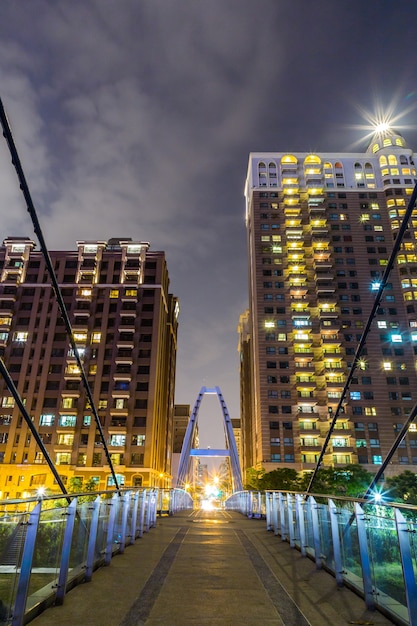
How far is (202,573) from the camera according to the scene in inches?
277

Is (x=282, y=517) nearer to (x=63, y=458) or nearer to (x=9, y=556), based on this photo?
(x=9, y=556)

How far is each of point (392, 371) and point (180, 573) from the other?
67860 mm

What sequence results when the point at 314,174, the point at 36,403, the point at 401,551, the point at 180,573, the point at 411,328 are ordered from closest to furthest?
the point at 401,551 → the point at 180,573 → the point at 36,403 → the point at 411,328 → the point at 314,174

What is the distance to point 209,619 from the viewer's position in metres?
4.83

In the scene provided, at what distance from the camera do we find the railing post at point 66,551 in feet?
17.4

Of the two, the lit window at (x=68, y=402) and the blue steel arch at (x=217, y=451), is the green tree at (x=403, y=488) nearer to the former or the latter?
the blue steel arch at (x=217, y=451)

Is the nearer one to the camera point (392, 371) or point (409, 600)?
point (409, 600)

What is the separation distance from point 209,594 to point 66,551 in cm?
200

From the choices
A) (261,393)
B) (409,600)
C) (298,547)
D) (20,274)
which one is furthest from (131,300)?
(409,600)

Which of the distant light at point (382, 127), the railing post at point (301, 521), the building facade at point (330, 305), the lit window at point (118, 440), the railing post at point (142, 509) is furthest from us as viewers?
the distant light at point (382, 127)

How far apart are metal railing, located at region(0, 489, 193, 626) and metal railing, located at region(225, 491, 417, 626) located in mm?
3812

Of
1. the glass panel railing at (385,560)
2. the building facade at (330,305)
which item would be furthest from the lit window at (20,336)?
the glass panel railing at (385,560)

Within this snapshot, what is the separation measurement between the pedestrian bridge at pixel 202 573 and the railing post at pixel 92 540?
0.02 meters

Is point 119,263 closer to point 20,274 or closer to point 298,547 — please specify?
point 20,274
